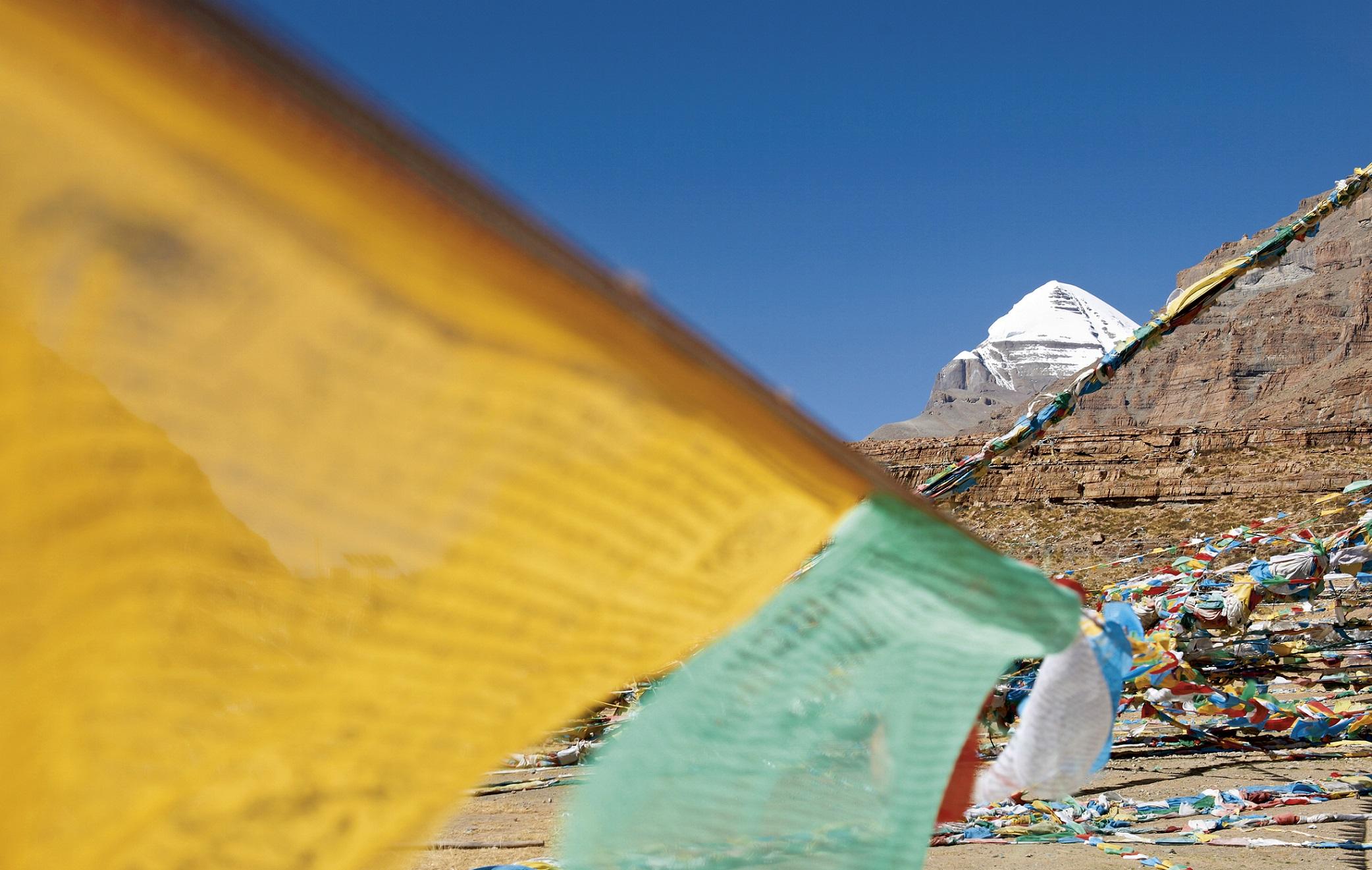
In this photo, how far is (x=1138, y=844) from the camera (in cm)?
425

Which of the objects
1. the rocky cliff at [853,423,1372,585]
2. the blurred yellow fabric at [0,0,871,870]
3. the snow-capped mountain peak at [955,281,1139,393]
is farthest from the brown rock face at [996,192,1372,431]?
the blurred yellow fabric at [0,0,871,870]

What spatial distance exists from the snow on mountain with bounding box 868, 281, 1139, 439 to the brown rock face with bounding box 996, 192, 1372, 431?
4182 centimetres

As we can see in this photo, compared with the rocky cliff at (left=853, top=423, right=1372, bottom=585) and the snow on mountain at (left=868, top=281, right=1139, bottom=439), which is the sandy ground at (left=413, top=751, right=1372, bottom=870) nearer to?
the rocky cliff at (left=853, top=423, right=1372, bottom=585)

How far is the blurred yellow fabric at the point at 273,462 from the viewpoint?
60cm

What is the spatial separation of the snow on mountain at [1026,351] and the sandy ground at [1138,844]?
110970 mm

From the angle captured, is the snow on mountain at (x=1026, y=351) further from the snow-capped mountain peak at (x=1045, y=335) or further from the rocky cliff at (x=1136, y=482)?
the rocky cliff at (x=1136, y=482)

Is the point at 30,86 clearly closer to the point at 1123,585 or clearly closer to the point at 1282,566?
the point at 1282,566

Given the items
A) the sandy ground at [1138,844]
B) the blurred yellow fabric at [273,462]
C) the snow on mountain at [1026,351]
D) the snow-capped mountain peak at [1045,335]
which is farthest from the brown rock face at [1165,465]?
the snow-capped mountain peak at [1045,335]

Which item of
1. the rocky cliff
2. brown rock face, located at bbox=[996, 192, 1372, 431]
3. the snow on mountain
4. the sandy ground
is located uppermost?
the snow on mountain

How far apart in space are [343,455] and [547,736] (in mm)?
464

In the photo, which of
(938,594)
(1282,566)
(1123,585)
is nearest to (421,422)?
(938,594)

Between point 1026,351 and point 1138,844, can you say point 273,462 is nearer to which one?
point 1138,844

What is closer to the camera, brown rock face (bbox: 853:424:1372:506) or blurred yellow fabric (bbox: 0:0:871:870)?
blurred yellow fabric (bbox: 0:0:871:870)

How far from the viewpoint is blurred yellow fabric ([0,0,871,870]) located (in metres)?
0.60
